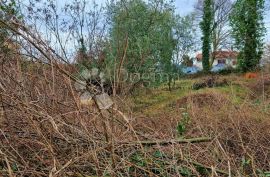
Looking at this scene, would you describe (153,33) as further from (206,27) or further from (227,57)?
(227,57)

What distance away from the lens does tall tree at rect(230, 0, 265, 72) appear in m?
23.1

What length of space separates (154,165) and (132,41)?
32.9 ft

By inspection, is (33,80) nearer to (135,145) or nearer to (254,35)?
(135,145)

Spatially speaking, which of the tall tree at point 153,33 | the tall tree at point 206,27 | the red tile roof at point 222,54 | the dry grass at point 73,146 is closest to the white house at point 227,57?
the red tile roof at point 222,54

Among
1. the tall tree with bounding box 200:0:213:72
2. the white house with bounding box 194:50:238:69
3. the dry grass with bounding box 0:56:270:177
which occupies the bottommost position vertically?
the dry grass with bounding box 0:56:270:177

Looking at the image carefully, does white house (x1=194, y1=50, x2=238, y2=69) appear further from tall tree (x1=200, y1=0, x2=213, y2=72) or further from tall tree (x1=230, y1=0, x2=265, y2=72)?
tall tree (x1=230, y1=0, x2=265, y2=72)

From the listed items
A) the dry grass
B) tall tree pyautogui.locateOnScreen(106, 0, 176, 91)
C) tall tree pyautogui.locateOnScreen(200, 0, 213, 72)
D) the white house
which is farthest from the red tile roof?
the dry grass

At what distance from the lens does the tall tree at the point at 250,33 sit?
23062 millimetres

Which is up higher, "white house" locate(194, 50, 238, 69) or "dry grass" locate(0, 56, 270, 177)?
"white house" locate(194, 50, 238, 69)

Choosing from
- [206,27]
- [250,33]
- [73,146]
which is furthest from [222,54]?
[73,146]

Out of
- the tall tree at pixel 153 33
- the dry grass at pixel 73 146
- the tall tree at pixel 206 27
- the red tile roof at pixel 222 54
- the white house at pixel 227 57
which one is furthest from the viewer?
the tall tree at pixel 206 27

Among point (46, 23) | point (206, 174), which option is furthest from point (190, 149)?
point (46, 23)

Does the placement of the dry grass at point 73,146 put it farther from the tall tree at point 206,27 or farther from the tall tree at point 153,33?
the tall tree at point 206,27

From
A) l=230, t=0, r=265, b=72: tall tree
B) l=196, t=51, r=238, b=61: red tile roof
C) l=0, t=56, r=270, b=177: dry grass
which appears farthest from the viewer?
l=196, t=51, r=238, b=61: red tile roof
